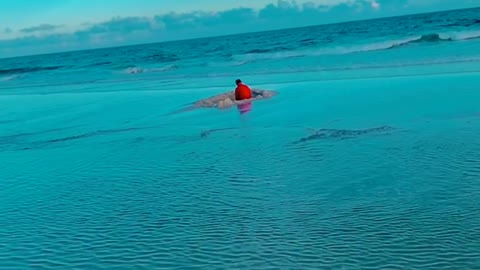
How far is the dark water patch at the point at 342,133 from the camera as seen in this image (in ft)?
31.3

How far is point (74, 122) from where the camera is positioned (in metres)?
14.5

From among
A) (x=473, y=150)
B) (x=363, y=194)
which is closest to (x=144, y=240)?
(x=363, y=194)

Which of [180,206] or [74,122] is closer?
[180,206]

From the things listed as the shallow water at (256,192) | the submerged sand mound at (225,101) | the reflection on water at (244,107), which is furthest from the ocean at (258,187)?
the submerged sand mound at (225,101)

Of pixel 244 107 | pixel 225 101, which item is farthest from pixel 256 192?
pixel 225 101

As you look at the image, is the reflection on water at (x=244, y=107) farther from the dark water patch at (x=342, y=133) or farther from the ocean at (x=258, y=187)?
the dark water patch at (x=342, y=133)

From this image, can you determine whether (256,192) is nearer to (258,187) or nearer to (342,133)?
(258,187)

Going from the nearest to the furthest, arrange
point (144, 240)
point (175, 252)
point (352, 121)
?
point (175, 252), point (144, 240), point (352, 121)

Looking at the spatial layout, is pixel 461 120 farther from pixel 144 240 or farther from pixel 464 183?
pixel 144 240

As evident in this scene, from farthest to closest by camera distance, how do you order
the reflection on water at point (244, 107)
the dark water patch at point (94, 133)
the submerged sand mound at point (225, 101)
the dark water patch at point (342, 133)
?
the submerged sand mound at point (225, 101), the reflection on water at point (244, 107), the dark water patch at point (94, 133), the dark water patch at point (342, 133)

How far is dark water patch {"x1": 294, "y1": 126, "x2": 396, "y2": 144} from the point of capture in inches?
376

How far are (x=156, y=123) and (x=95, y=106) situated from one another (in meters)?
5.46

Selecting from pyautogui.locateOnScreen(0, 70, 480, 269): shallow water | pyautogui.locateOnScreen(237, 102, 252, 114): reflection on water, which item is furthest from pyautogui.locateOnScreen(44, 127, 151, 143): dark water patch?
pyautogui.locateOnScreen(237, 102, 252, 114): reflection on water

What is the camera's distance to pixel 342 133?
9812 millimetres
